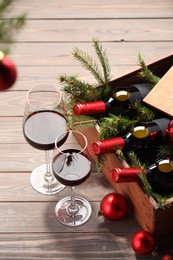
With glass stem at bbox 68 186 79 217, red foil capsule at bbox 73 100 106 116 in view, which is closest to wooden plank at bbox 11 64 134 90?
red foil capsule at bbox 73 100 106 116

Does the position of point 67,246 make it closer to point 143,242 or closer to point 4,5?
point 143,242

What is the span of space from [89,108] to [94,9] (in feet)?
2.49

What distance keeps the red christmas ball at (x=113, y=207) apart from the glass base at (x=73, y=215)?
0.05 meters

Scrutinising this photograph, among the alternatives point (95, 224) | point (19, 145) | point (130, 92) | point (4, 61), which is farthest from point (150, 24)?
point (4, 61)

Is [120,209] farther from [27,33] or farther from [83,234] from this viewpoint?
[27,33]

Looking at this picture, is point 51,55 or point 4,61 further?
point 51,55

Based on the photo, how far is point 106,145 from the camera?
1.26 metres

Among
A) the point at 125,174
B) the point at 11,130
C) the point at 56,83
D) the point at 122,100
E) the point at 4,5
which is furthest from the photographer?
the point at 56,83

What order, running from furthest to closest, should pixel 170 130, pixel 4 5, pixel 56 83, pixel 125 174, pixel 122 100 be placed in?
pixel 56 83 < pixel 122 100 < pixel 170 130 < pixel 125 174 < pixel 4 5

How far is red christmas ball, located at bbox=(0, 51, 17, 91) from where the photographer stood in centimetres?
76

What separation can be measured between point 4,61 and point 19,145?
802mm

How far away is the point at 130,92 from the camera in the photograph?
1.44 meters

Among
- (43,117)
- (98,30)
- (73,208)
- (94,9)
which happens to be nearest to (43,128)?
(43,117)

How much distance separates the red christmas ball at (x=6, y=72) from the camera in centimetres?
76
